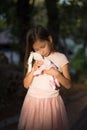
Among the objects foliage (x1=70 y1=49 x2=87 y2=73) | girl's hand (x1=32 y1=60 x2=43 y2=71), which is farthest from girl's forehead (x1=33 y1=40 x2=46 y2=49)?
foliage (x1=70 y1=49 x2=87 y2=73)

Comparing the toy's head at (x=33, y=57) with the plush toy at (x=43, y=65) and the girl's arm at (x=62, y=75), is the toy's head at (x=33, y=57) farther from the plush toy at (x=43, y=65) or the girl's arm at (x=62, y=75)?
the girl's arm at (x=62, y=75)

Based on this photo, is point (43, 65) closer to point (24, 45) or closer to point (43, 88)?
point (43, 88)

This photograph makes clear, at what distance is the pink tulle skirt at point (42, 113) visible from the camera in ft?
17.5

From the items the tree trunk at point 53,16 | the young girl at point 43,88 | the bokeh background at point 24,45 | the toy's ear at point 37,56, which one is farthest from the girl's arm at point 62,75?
the tree trunk at point 53,16

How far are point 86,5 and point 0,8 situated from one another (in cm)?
242

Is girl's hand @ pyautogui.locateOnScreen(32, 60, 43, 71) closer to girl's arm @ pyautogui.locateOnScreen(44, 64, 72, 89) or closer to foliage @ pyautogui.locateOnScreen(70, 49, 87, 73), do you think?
girl's arm @ pyautogui.locateOnScreen(44, 64, 72, 89)

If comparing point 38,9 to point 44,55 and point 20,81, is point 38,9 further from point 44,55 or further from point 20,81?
point 44,55

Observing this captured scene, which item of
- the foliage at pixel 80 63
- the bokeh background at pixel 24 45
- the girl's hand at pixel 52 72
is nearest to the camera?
the girl's hand at pixel 52 72

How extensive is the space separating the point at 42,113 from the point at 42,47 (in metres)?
0.74

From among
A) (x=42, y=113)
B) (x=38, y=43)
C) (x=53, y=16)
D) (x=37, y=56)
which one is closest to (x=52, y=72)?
(x=37, y=56)

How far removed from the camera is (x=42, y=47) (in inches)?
205

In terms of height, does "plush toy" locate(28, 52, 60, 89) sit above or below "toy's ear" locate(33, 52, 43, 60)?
below

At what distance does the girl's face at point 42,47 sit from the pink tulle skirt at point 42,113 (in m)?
0.52

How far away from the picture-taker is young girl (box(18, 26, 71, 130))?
205 inches
